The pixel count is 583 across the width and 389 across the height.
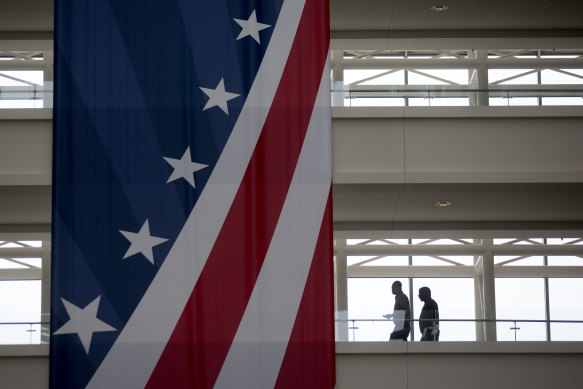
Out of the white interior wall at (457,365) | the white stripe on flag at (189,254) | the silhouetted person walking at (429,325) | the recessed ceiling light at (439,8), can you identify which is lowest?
the white interior wall at (457,365)

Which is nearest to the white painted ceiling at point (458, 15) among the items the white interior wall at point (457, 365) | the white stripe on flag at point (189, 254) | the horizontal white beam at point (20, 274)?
the white interior wall at point (457, 365)

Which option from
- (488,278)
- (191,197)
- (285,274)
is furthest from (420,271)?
(191,197)

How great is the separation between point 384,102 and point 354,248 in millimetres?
14746

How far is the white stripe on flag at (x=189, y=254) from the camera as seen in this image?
28.5 feet

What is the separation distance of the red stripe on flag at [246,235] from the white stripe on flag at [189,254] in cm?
7

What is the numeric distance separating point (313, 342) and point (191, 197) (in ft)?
5.70

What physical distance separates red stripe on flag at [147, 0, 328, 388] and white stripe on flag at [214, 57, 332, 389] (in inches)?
2.9

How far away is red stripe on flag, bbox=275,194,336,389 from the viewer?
8703 mm

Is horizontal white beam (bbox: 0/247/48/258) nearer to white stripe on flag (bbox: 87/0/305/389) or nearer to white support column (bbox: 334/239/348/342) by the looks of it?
white support column (bbox: 334/239/348/342)

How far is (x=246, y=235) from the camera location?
8945 millimetres

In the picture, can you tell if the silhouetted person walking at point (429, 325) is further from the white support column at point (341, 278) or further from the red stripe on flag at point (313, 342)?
the white support column at point (341, 278)

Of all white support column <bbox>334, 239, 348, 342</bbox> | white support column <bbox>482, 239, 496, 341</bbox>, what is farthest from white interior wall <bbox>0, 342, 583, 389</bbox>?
white support column <bbox>482, 239, 496, 341</bbox>

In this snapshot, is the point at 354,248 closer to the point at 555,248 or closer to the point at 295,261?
the point at 555,248

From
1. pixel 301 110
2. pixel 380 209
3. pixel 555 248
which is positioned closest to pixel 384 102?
pixel 380 209
